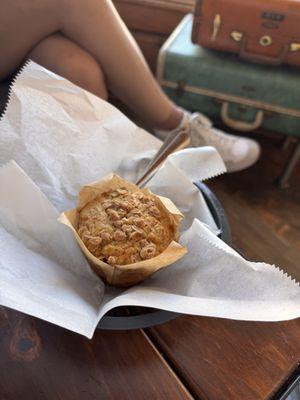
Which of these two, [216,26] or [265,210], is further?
[265,210]

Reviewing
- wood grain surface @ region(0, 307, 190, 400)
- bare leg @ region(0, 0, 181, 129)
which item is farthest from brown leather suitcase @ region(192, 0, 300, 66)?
wood grain surface @ region(0, 307, 190, 400)

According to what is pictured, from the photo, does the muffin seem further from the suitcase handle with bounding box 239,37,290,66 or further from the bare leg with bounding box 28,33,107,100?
the suitcase handle with bounding box 239,37,290,66

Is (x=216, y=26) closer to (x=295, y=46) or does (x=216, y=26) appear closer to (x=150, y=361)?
(x=295, y=46)

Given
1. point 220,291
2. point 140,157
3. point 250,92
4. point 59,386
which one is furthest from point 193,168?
point 250,92

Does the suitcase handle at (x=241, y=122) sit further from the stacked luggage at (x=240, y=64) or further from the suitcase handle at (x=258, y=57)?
the suitcase handle at (x=258, y=57)

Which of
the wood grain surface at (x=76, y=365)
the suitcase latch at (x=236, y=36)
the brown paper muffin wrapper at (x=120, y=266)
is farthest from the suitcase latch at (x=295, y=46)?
the wood grain surface at (x=76, y=365)

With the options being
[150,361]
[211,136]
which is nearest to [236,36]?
[211,136]

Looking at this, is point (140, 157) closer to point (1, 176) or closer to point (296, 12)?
point (1, 176)
